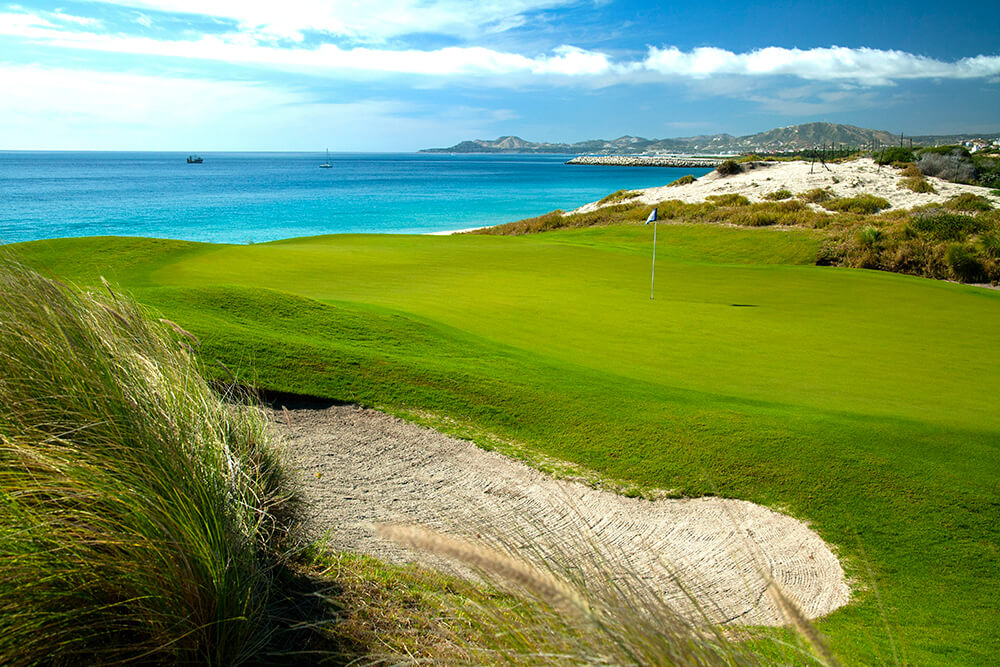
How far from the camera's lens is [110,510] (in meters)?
2.54

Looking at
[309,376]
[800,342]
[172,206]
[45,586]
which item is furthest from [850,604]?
[172,206]

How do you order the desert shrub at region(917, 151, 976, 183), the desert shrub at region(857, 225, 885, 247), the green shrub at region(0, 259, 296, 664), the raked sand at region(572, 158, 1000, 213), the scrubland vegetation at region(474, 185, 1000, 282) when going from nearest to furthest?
the green shrub at region(0, 259, 296, 664) → the scrubland vegetation at region(474, 185, 1000, 282) → the desert shrub at region(857, 225, 885, 247) → the raked sand at region(572, 158, 1000, 213) → the desert shrub at region(917, 151, 976, 183)

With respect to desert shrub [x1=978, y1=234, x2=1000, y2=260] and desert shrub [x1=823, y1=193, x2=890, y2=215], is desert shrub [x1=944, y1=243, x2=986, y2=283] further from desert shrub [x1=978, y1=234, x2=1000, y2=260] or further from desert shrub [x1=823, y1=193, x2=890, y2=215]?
desert shrub [x1=823, y1=193, x2=890, y2=215]

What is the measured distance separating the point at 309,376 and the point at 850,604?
5.67 m

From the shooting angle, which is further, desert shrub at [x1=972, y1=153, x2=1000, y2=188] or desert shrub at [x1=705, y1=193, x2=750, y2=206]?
desert shrub at [x1=972, y1=153, x2=1000, y2=188]

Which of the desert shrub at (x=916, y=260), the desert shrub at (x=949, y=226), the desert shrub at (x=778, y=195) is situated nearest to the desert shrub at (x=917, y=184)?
the desert shrub at (x=778, y=195)

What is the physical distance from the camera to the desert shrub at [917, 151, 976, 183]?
45625 millimetres

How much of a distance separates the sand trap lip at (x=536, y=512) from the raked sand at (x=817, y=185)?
1400 inches

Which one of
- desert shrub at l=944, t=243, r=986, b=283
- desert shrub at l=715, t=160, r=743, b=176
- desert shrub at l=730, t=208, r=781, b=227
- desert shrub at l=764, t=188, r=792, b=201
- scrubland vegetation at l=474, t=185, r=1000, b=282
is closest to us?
desert shrub at l=944, t=243, r=986, b=283

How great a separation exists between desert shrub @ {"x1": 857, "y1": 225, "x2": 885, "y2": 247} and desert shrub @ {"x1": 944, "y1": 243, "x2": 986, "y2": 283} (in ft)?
7.36

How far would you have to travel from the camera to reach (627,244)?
84.9 ft

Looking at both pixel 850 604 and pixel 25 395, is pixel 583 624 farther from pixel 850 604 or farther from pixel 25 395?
pixel 850 604

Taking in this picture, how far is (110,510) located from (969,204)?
40.0 meters

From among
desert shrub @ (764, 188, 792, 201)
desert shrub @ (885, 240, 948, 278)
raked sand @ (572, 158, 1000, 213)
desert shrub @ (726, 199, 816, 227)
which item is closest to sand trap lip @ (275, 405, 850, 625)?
desert shrub @ (885, 240, 948, 278)
